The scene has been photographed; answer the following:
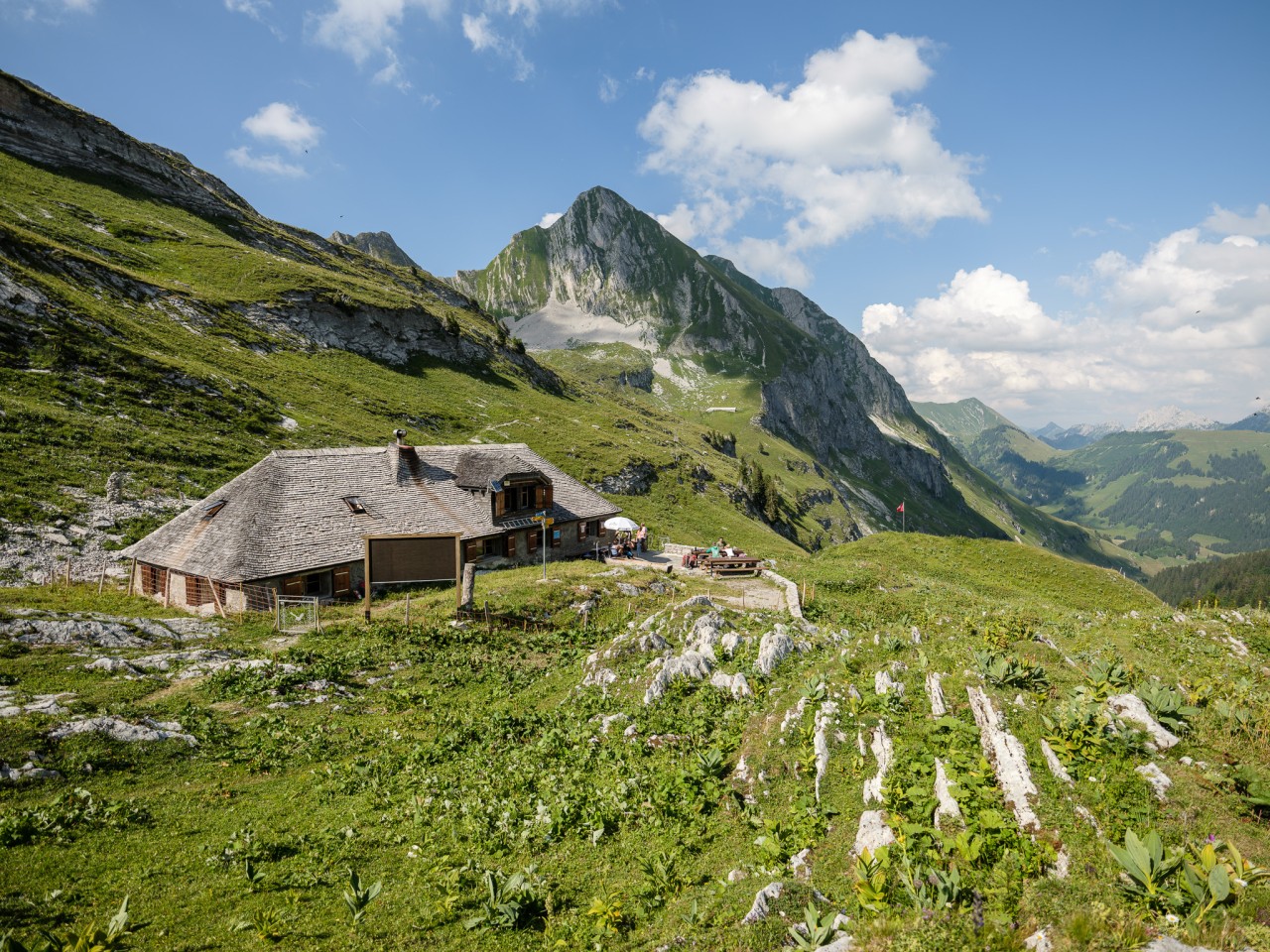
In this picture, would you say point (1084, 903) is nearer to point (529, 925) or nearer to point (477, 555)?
point (529, 925)

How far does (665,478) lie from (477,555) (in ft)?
180

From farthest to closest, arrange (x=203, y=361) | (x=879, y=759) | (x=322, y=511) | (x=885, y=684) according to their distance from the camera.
Answer: 1. (x=203, y=361)
2. (x=322, y=511)
3. (x=885, y=684)
4. (x=879, y=759)

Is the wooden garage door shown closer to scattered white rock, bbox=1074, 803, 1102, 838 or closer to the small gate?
the small gate

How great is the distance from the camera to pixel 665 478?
93250 millimetres

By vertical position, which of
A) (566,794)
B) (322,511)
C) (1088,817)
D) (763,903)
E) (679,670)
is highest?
(322,511)

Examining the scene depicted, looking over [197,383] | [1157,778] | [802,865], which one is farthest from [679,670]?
[197,383]

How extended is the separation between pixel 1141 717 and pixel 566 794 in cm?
1270

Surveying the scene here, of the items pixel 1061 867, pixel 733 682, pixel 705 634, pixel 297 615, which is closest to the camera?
pixel 1061 867

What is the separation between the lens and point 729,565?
42688 mm

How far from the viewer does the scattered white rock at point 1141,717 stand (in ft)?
34.6

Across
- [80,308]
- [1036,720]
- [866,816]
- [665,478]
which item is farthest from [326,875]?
[665,478]

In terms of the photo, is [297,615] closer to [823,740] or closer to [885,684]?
[823,740]

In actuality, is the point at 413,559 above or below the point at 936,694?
above

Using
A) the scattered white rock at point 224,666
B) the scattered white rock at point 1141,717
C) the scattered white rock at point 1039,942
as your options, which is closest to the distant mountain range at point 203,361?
the scattered white rock at point 224,666
